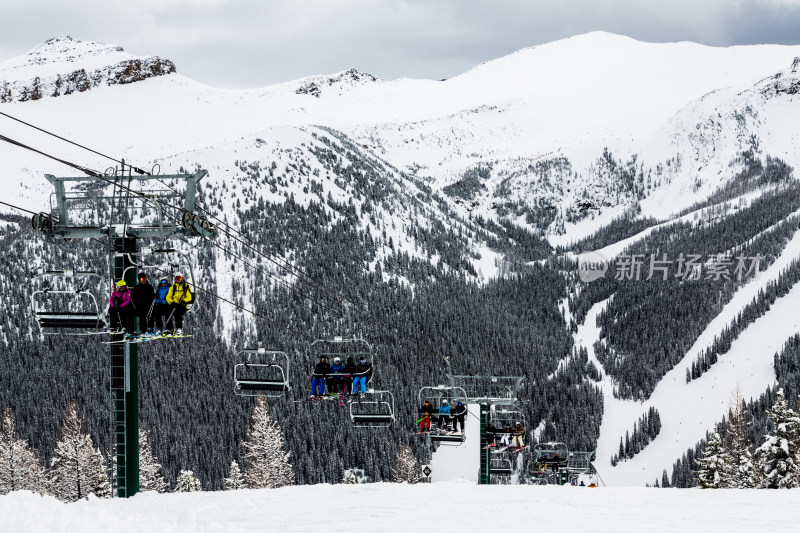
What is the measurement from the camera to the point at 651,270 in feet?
579

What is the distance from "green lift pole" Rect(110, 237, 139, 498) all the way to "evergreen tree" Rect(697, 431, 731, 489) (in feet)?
121

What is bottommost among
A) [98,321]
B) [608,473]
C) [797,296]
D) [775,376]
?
[608,473]

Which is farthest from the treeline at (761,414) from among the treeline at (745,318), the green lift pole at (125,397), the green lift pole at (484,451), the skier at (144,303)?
the skier at (144,303)

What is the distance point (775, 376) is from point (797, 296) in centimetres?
3202

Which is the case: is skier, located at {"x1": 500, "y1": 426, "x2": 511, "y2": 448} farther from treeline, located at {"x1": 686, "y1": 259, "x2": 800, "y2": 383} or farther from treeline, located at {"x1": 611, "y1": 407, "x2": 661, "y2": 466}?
treeline, located at {"x1": 686, "y1": 259, "x2": 800, "y2": 383}

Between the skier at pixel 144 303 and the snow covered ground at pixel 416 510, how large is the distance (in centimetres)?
388

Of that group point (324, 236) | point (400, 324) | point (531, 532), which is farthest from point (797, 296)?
point (531, 532)

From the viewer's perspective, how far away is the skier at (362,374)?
2522cm

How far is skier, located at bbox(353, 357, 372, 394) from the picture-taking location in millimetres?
25219

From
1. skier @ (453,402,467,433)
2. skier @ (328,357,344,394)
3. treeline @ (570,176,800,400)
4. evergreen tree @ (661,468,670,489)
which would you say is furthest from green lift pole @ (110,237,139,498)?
treeline @ (570,176,800,400)

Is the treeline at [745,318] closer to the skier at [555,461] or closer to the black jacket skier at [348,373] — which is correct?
the skier at [555,461]

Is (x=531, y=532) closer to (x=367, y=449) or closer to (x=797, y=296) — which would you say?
(x=367, y=449)

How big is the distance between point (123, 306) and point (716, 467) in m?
39.4
